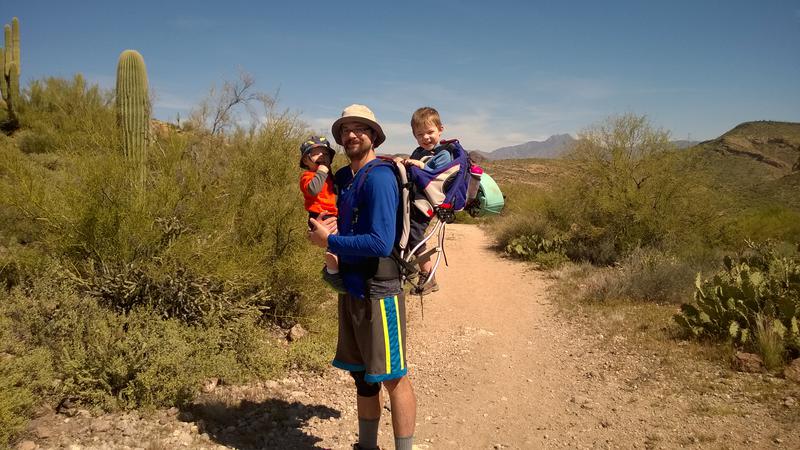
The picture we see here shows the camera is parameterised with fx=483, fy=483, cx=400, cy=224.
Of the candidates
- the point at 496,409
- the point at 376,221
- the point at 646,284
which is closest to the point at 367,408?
the point at 376,221

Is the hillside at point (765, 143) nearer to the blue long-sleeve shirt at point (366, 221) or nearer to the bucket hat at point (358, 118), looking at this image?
the bucket hat at point (358, 118)

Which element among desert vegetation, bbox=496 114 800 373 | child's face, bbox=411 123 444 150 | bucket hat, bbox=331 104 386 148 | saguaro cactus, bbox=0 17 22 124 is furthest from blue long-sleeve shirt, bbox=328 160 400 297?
saguaro cactus, bbox=0 17 22 124

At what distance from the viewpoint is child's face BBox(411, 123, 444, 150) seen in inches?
130

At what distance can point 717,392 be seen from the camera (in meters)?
4.57

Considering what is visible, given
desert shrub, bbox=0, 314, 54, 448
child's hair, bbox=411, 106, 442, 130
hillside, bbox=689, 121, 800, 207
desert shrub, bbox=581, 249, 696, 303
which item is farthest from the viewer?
hillside, bbox=689, 121, 800, 207

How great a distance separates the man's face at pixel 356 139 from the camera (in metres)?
2.58

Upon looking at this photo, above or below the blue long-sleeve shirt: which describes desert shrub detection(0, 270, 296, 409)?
below

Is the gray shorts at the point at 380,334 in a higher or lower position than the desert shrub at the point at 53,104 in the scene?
lower

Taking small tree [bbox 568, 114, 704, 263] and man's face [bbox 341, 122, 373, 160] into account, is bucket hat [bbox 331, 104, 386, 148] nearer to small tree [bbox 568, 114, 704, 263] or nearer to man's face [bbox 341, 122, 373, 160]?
man's face [bbox 341, 122, 373, 160]

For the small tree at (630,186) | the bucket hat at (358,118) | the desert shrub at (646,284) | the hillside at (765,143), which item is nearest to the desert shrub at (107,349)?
the bucket hat at (358,118)

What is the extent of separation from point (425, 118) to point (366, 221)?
117 cm

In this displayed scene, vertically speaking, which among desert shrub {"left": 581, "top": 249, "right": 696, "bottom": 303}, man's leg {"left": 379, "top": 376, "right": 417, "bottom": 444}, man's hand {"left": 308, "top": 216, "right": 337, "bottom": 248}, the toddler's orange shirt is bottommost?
desert shrub {"left": 581, "top": 249, "right": 696, "bottom": 303}

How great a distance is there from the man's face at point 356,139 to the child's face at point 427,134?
2.48ft

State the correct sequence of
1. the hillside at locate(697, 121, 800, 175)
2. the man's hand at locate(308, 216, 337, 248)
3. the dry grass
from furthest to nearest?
the hillside at locate(697, 121, 800, 175) < the dry grass < the man's hand at locate(308, 216, 337, 248)
